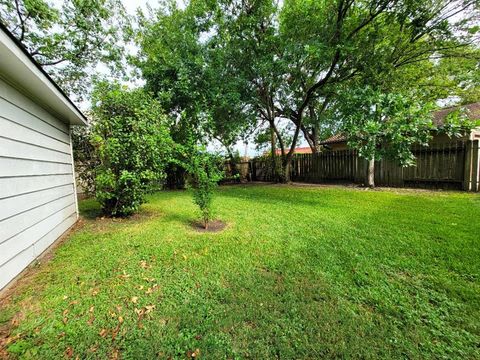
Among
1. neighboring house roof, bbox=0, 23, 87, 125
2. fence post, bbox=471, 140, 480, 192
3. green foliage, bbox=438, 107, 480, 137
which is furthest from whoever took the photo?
fence post, bbox=471, 140, 480, 192

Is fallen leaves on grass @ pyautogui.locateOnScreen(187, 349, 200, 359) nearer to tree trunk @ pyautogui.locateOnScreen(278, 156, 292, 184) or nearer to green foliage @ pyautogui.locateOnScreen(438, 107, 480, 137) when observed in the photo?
green foliage @ pyautogui.locateOnScreen(438, 107, 480, 137)

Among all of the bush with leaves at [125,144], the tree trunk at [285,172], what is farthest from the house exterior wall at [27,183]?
the tree trunk at [285,172]

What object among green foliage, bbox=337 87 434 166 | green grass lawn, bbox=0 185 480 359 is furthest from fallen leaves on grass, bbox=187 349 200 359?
green foliage, bbox=337 87 434 166

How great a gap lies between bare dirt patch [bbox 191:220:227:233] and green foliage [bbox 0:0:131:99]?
8.65 m

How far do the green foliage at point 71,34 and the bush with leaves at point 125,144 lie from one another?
5.73 m

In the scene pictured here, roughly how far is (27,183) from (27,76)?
1.34 metres

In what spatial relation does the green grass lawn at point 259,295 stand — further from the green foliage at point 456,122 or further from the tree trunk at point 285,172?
Result: the tree trunk at point 285,172

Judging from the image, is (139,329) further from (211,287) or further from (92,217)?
(92,217)

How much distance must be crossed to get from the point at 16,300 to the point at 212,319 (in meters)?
1.94

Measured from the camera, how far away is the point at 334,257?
8.73 ft

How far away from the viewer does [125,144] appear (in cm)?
412

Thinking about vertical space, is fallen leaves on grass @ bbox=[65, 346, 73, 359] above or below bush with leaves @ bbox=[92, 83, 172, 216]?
below

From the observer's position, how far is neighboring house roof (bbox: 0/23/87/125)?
2006 mm

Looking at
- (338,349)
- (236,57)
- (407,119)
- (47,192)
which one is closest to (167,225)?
(47,192)
